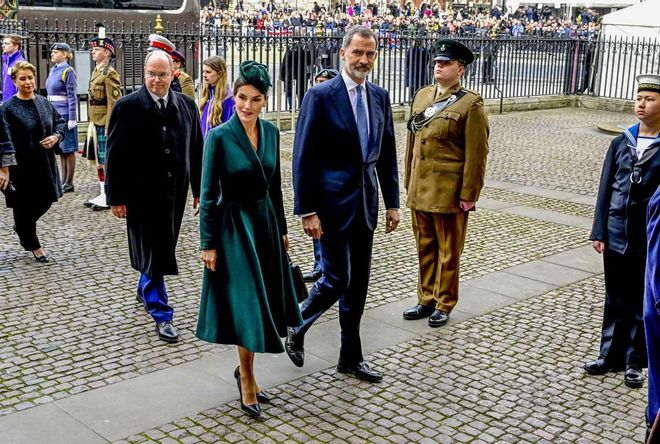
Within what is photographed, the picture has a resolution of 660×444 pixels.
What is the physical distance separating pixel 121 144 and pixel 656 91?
127 inches

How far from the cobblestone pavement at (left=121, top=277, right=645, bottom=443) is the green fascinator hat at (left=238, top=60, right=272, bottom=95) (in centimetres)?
167

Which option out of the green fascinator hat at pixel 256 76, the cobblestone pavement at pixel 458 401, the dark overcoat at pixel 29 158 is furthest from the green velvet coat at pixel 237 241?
the dark overcoat at pixel 29 158

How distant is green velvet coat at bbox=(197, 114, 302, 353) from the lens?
4488mm

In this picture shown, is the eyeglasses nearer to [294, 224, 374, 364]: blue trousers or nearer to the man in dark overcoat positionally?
the man in dark overcoat

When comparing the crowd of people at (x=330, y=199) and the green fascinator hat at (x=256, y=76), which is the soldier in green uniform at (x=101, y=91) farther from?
the green fascinator hat at (x=256, y=76)

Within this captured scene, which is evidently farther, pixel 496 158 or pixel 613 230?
pixel 496 158

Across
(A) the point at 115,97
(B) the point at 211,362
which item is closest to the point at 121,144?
(B) the point at 211,362

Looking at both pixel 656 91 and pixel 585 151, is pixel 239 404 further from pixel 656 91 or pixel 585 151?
pixel 585 151

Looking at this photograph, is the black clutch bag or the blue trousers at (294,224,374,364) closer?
the blue trousers at (294,224,374,364)

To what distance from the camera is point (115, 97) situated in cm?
921

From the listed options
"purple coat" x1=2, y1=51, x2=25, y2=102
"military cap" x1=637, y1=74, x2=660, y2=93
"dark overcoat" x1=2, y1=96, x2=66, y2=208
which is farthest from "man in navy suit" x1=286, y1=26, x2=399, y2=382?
"purple coat" x1=2, y1=51, x2=25, y2=102

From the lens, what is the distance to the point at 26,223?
7.48 meters

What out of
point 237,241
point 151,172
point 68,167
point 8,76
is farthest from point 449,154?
point 8,76

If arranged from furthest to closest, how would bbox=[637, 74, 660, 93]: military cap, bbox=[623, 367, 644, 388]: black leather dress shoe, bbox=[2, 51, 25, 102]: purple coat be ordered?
bbox=[2, 51, 25, 102]: purple coat < bbox=[623, 367, 644, 388]: black leather dress shoe < bbox=[637, 74, 660, 93]: military cap
